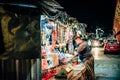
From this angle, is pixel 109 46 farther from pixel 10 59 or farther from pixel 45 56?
pixel 10 59

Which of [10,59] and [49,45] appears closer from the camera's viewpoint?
[10,59]

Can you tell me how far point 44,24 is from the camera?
11461mm

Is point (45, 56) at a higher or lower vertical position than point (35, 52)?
lower

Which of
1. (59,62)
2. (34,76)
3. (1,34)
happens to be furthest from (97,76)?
(1,34)

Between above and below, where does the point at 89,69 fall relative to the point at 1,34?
below


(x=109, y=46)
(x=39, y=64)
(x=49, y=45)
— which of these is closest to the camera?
(x=39, y=64)

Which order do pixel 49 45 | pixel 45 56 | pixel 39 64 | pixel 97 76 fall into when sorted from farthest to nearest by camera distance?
pixel 97 76 < pixel 49 45 < pixel 45 56 < pixel 39 64

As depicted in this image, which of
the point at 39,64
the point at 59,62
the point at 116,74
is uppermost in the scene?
the point at 39,64

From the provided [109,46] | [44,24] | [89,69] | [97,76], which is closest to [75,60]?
[97,76]

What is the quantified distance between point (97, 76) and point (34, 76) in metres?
8.34

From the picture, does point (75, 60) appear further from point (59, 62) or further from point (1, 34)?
point (1, 34)

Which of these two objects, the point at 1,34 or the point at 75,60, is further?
the point at 75,60

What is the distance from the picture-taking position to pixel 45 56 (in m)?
11.3

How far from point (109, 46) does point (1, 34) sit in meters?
29.7
